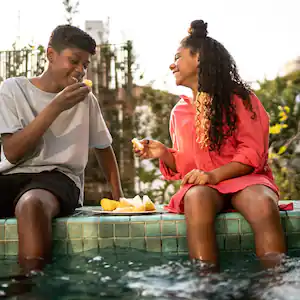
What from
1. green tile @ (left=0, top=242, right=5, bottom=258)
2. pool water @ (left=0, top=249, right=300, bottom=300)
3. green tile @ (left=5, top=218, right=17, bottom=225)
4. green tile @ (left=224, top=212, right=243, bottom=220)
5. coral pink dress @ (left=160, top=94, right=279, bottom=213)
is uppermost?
coral pink dress @ (left=160, top=94, right=279, bottom=213)

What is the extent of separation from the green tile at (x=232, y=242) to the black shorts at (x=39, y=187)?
0.93m

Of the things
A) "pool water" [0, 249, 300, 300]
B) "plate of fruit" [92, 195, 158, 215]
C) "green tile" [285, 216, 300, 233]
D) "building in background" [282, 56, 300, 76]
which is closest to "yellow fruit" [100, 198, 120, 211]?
"plate of fruit" [92, 195, 158, 215]

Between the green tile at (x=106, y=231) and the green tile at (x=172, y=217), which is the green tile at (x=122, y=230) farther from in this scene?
the green tile at (x=172, y=217)

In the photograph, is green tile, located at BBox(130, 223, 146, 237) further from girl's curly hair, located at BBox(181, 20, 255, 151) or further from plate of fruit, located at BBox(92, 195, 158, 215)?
girl's curly hair, located at BBox(181, 20, 255, 151)

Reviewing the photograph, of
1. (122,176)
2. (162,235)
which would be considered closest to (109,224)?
(162,235)

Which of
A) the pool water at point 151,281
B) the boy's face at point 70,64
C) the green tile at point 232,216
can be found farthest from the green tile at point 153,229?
the boy's face at point 70,64

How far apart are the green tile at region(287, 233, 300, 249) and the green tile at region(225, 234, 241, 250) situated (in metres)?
0.30

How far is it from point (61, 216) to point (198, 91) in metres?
1.10

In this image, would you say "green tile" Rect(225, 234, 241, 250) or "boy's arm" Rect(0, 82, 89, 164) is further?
"green tile" Rect(225, 234, 241, 250)

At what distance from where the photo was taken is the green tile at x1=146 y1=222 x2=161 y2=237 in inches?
111

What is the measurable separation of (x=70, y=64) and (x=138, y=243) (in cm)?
113

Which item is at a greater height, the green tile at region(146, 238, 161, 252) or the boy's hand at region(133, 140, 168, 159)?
the boy's hand at region(133, 140, 168, 159)

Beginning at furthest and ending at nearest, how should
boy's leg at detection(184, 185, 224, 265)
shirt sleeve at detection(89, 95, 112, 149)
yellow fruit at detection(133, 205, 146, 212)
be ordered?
shirt sleeve at detection(89, 95, 112, 149)
yellow fruit at detection(133, 205, 146, 212)
boy's leg at detection(184, 185, 224, 265)

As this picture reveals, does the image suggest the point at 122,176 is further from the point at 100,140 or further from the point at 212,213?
the point at 212,213
